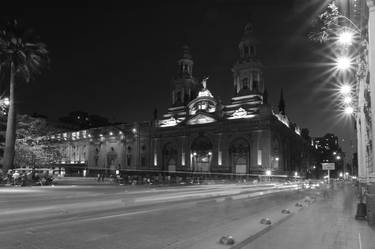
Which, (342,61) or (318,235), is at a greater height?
(342,61)

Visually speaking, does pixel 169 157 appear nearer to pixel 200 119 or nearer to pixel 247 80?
pixel 200 119

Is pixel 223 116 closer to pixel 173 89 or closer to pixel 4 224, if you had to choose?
pixel 173 89

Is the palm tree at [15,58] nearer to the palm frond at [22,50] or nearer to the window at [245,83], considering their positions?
the palm frond at [22,50]

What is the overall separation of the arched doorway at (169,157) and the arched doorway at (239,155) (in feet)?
52.8

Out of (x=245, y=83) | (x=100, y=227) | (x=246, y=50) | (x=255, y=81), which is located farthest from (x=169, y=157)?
(x=100, y=227)

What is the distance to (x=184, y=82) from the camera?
10675 centimetres

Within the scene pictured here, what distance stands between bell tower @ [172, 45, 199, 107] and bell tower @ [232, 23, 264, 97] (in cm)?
1551

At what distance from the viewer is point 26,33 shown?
124 feet

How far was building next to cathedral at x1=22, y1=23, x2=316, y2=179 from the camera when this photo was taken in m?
82.2

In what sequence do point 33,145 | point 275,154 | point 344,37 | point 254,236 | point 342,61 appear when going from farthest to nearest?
1. point 275,154
2. point 33,145
3. point 342,61
4. point 344,37
5. point 254,236

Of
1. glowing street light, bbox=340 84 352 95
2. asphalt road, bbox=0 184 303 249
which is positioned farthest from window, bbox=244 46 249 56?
asphalt road, bbox=0 184 303 249

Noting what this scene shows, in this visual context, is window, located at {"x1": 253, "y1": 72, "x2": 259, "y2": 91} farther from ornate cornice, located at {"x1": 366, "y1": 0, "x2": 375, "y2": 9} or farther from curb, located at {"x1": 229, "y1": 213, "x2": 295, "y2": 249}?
ornate cornice, located at {"x1": 366, "y1": 0, "x2": 375, "y2": 9}

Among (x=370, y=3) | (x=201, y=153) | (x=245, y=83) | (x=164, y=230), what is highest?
(x=245, y=83)

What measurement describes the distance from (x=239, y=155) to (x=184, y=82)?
3206 centimetres
